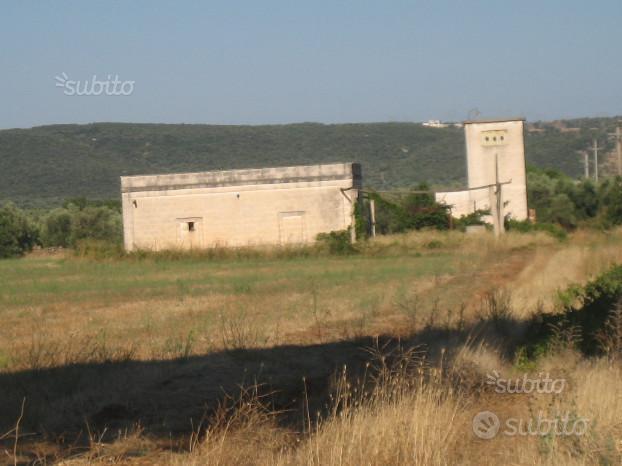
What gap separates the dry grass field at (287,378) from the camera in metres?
7.42

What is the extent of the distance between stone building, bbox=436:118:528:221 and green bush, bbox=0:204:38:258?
→ 90.5ft

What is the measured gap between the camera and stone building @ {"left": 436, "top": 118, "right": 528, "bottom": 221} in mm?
52219

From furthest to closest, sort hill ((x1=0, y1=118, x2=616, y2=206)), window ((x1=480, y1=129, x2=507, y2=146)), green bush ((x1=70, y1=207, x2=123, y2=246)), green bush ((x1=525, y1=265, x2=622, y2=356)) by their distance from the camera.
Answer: hill ((x1=0, y1=118, x2=616, y2=206)) < green bush ((x1=70, y1=207, x2=123, y2=246)) < window ((x1=480, y1=129, x2=507, y2=146)) < green bush ((x1=525, y1=265, x2=622, y2=356))

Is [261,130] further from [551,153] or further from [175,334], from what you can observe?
[175,334]

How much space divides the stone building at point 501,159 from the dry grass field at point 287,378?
2670cm

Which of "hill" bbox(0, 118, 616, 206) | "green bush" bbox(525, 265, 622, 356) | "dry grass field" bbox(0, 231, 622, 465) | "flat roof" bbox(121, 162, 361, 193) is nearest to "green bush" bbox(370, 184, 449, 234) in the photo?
"flat roof" bbox(121, 162, 361, 193)

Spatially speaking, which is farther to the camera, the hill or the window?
the hill

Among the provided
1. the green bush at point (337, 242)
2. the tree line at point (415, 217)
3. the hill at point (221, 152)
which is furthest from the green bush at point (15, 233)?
the hill at point (221, 152)

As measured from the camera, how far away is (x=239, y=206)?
47750 mm

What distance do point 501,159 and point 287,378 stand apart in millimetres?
43513

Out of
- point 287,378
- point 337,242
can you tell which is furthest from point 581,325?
point 337,242

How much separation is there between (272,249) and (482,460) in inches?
1431

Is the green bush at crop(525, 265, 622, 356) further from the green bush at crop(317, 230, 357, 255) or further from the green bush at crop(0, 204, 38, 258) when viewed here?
the green bush at crop(0, 204, 38, 258)

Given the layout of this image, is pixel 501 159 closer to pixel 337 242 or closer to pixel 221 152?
pixel 337 242
